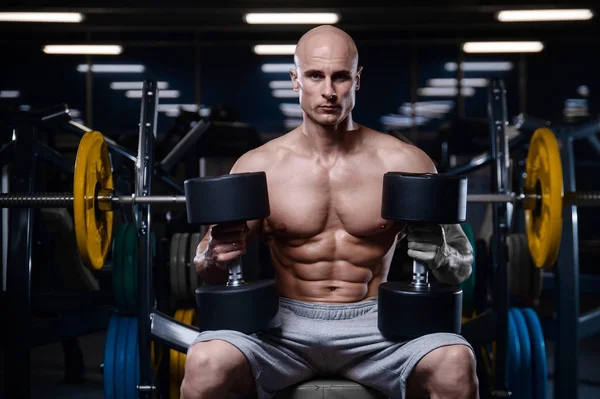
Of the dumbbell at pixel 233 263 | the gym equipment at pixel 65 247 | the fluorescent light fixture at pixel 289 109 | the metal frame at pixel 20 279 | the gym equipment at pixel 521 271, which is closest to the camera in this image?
the dumbbell at pixel 233 263

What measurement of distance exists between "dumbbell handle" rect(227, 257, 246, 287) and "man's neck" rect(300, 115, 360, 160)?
38 centimetres

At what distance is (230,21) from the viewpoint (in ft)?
24.3

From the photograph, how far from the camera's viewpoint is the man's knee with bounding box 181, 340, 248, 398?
1.49 meters

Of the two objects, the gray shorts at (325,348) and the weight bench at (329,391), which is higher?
the gray shorts at (325,348)

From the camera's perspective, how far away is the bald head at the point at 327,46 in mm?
1633

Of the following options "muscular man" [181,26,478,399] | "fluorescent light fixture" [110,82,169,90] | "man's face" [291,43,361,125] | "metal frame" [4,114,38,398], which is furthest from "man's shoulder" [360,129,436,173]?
"fluorescent light fixture" [110,82,169,90]

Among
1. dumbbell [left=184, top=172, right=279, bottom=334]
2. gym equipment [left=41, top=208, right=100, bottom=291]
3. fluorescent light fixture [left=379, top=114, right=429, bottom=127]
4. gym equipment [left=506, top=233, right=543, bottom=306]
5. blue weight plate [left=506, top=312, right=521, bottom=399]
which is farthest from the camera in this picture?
fluorescent light fixture [left=379, top=114, right=429, bottom=127]

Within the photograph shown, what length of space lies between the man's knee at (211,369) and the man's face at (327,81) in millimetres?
583

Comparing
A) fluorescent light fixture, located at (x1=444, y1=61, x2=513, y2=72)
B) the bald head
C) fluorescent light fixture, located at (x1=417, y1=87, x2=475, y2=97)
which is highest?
fluorescent light fixture, located at (x1=444, y1=61, x2=513, y2=72)

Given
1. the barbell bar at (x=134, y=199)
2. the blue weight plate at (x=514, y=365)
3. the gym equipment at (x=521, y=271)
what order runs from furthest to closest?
the gym equipment at (x=521, y=271)
the blue weight plate at (x=514, y=365)
the barbell bar at (x=134, y=199)

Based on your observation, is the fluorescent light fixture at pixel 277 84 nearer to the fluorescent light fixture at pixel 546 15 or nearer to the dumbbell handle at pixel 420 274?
the fluorescent light fixture at pixel 546 15

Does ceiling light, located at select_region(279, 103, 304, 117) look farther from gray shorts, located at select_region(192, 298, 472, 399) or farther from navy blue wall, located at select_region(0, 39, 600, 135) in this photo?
gray shorts, located at select_region(192, 298, 472, 399)

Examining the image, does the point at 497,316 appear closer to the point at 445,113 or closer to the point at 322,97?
the point at 322,97

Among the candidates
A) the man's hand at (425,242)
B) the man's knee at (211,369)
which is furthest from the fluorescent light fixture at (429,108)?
the man's knee at (211,369)
